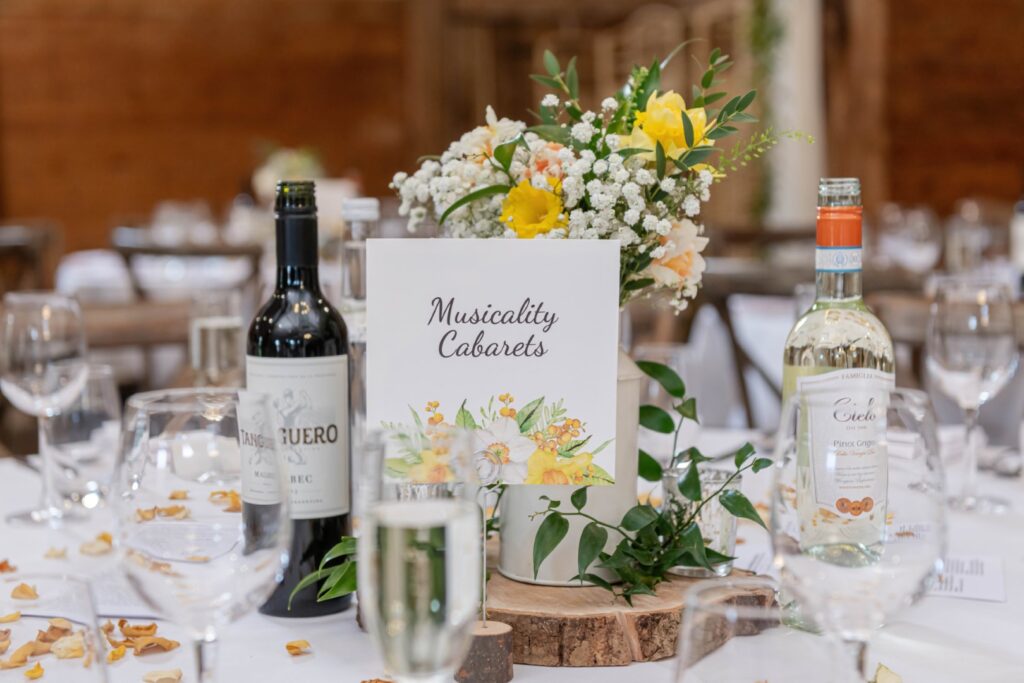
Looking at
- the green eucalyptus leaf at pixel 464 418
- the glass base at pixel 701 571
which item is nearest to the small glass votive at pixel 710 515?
the glass base at pixel 701 571

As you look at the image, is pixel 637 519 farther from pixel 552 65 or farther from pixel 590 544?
pixel 552 65

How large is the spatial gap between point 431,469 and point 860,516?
0.28 m

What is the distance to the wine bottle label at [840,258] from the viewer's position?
3.20ft

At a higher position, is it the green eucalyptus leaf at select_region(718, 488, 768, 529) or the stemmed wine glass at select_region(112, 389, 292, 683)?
the stemmed wine glass at select_region(112, 389, 292, 683)

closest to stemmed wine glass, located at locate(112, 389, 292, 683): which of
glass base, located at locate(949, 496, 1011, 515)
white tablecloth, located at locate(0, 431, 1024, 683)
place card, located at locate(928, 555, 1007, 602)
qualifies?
white tablecloth, located at locate(0, 431, 1024, 683)

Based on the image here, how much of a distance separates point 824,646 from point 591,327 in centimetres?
32

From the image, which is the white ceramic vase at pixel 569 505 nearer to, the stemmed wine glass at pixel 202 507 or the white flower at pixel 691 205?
the white flower at pixel 691 205

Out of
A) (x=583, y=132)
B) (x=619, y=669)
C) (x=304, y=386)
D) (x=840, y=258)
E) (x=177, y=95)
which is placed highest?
(x=177, y=95)

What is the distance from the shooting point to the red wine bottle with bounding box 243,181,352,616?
987mm

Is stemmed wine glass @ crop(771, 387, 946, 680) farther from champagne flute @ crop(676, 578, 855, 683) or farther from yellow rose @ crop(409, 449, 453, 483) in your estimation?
yellow rose @ crop(409, 449, 453, 483)

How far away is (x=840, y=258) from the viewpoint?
98cm

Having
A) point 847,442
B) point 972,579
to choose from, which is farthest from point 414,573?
point 972,579

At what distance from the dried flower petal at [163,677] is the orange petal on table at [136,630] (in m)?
0.08

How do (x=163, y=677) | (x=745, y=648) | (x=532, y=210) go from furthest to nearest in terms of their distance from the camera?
(x=532, y=210) → (x=163, y=677) → (x=745, y=648)
